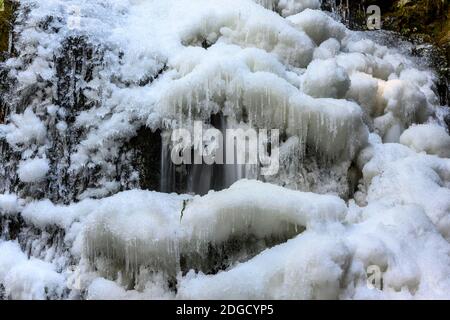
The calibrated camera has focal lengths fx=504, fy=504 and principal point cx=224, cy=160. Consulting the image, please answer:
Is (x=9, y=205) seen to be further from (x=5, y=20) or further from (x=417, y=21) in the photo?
(x=417, y=21)

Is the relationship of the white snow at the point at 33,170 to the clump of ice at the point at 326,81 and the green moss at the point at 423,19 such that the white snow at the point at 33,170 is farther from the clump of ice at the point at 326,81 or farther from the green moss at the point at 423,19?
the green moss at the point at 423,19

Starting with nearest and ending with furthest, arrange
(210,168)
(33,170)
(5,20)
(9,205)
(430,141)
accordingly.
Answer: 1. (9,205)
2. (33,170)
3. (210,168)
4. (430,141)
5. (5,20)

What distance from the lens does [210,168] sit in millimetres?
4480

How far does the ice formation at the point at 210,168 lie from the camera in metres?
3.51

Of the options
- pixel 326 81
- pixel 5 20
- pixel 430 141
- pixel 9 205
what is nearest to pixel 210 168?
pixel 326 81

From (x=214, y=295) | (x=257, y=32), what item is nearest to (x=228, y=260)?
(x=214, y=295)

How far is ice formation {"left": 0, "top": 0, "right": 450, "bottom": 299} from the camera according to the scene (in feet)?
11.5

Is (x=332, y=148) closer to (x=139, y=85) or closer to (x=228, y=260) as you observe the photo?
(x=228, y=260)

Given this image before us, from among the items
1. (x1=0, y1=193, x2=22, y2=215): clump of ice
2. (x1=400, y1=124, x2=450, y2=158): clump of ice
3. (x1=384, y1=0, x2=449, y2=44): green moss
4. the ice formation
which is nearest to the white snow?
the ice formation

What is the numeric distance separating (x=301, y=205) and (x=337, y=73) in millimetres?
1772

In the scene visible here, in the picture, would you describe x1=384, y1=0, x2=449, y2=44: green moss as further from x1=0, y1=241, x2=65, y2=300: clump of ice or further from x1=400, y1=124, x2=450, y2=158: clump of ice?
x1=0, y1=241, x2=65, y2=300: clump of ice

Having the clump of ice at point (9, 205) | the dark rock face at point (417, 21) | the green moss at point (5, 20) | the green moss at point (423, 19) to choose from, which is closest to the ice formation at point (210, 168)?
the clump of ice at point (9, 205)
